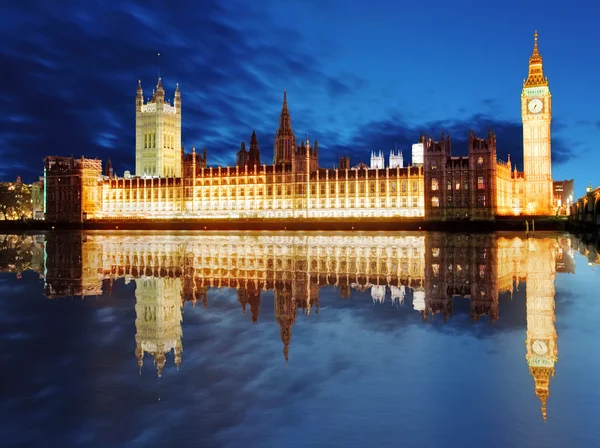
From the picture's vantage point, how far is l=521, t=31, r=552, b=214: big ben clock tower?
10200 centimetres

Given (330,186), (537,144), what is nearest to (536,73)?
(537,144)

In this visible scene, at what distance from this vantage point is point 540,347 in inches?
375

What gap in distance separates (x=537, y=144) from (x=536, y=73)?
43.9 feet

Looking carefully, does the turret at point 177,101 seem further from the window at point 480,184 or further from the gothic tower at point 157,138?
the window at point 480,184

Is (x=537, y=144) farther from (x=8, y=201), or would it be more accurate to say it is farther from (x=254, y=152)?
(x=8, y=201)

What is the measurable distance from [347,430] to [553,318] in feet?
25.4

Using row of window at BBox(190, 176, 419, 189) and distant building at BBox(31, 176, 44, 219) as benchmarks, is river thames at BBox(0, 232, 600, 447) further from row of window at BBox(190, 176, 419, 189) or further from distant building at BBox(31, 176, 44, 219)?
distant building at BBox(31, 176, 44, 219)

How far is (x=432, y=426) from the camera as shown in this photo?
238 inches

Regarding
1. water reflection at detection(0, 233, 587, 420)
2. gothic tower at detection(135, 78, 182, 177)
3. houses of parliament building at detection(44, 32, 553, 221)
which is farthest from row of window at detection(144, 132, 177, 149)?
water reflection at detection(0, 233, 587, 420)

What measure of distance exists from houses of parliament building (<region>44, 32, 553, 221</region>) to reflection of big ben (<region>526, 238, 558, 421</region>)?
7510 centimetres

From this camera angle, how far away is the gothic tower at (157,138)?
14162 centimetres

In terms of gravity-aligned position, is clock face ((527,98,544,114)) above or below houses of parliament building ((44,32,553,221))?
above

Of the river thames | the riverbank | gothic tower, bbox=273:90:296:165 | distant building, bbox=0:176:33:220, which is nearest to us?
the river thames

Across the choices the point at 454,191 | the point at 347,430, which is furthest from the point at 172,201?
the point at 347,430
